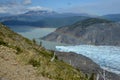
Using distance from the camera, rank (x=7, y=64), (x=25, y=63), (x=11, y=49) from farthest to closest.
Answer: (x=11, y=49), (x=25, y=63), (x=7, y=64)

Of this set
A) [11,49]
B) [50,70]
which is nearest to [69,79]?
[50,70]

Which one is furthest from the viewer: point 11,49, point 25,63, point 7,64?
point 11,49

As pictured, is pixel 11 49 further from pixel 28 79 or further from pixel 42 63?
pixel 28 79

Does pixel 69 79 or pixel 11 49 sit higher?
pixel 11 49

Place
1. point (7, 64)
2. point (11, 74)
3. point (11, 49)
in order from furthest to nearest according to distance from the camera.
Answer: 1. point (11, 49)
2. point (7, 64)
3. point (11, 74)

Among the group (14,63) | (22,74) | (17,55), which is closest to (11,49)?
(17,55)

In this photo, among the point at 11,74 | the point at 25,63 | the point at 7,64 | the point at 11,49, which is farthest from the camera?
the point at 11,49

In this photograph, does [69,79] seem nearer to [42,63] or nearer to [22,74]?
[42,63]

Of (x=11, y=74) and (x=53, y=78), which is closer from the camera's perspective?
(x=11, y=74)

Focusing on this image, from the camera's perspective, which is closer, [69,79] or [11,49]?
[69,79]
